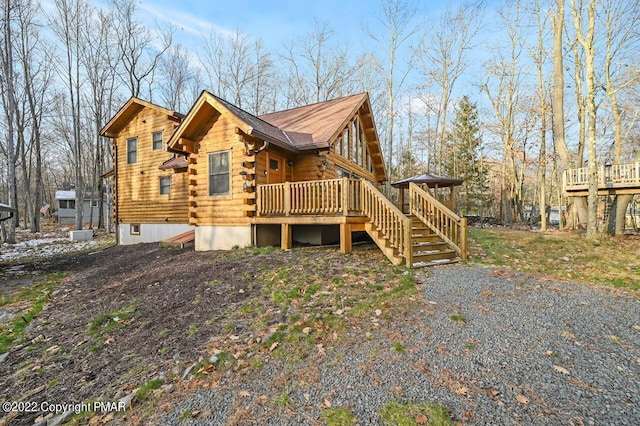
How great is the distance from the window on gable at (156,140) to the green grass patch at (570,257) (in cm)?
1476

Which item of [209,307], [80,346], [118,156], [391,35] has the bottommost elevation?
[80,346]

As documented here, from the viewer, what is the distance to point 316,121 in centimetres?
1273

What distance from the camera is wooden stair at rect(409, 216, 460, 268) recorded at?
694cm

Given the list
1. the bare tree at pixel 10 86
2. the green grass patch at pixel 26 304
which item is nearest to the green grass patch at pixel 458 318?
the green grass patch at pixel 26 304

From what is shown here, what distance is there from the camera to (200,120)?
1020 cm

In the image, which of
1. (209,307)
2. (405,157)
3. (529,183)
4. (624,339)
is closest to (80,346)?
(209,307)

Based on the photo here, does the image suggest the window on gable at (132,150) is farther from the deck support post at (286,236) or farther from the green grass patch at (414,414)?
the green grass patch at (414,414)

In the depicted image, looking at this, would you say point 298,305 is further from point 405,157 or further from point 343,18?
point 405,157

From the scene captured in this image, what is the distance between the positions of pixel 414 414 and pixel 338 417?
63 centimetres

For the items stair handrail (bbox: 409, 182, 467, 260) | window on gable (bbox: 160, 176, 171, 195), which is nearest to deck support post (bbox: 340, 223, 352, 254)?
stair handrail (bbox: 409, 182, 467, 260)

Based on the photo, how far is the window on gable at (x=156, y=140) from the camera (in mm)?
14953

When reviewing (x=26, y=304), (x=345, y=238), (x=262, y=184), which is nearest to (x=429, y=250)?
(x=345, y=238)

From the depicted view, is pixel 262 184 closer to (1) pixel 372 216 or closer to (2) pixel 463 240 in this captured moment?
(1) pixel 372 216

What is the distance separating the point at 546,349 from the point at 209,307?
4.79 m
